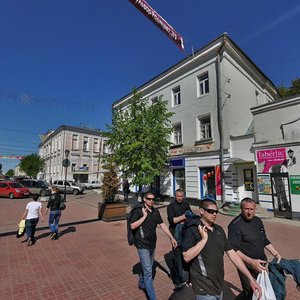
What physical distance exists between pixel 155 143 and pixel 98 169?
30091 millimetres

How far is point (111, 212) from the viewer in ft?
36.5

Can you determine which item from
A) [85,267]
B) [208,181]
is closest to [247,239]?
[85,267]

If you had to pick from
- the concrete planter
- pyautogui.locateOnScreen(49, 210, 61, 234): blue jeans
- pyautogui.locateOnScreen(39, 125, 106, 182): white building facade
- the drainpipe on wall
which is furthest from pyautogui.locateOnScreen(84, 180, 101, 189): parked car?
pyautogui.locateOnScreen(49, 210, 61, 234): blue jeans

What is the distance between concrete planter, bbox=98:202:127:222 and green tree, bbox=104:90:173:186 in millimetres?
3016

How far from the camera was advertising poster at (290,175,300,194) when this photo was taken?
11.1 meters

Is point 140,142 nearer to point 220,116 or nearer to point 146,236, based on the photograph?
point 220,116

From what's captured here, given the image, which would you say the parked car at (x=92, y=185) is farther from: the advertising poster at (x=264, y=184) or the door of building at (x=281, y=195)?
the door of building at (x=281, y=195)

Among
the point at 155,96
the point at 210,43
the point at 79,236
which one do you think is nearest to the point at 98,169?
the point at 155,96

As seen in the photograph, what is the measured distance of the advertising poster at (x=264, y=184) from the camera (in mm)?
12398

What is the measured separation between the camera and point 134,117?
15031 millimetres

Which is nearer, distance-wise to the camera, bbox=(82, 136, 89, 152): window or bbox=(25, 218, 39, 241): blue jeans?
bbox=(25, 218, 39, 241): blue jeans

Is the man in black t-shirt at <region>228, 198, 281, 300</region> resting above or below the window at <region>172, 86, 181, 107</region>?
below

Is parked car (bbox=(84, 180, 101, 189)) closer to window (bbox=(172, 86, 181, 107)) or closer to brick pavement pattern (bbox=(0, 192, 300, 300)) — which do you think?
window (bbox=(172, 86, 181, 107))

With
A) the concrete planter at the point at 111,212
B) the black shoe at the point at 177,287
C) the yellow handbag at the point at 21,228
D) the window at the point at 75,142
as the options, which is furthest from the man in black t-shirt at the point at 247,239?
the window at the point at 75,142
